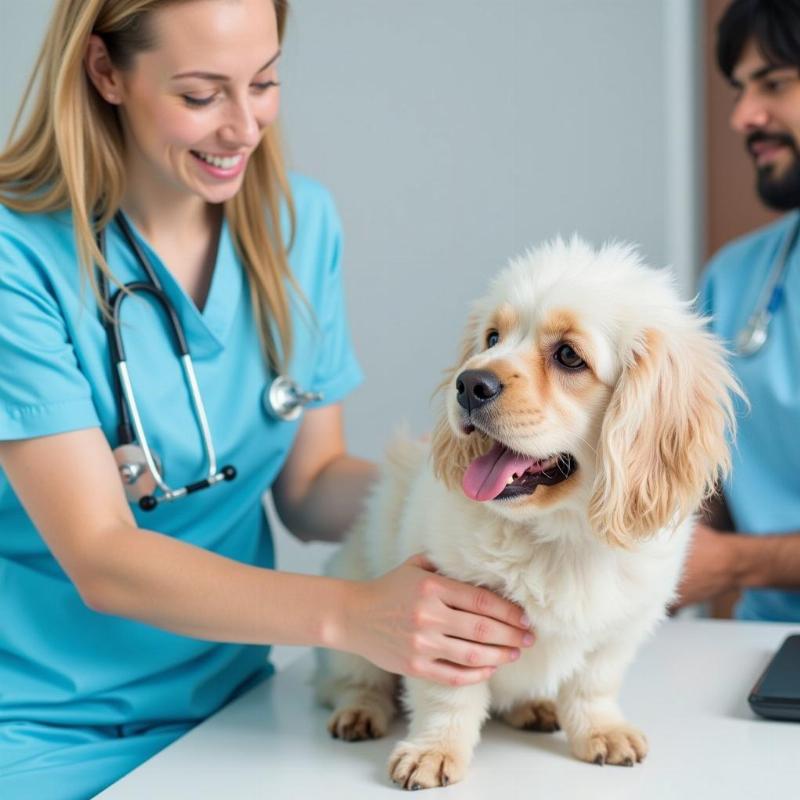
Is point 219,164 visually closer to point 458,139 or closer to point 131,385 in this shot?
point 131,385

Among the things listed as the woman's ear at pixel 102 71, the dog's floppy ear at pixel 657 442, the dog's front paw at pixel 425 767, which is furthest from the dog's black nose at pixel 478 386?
the woman's ear at pixel 102 71

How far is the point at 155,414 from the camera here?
56.1 inches

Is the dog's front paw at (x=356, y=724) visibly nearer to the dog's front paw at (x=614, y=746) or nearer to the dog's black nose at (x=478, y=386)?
the dog's front paw at (x=614, y=746)

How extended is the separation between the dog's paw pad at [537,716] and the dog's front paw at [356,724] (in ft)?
0.53

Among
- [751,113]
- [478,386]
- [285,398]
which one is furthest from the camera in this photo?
[751,113]

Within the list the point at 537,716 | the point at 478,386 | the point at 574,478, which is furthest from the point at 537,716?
the point at 478,386

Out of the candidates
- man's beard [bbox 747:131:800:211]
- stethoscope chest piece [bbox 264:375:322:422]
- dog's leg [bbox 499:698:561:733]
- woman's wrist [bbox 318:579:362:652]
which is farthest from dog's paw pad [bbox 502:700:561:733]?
man's beard [bbox 747:131:800:211]

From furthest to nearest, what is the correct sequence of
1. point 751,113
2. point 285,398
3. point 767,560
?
1. point 751,113
2. point 767,560
3. point 285,398

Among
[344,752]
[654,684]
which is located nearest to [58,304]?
[344,752]

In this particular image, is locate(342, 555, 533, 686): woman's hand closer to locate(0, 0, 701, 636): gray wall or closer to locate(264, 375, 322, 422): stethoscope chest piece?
locate(264, 375, 322, 422): stethoscope chest piece

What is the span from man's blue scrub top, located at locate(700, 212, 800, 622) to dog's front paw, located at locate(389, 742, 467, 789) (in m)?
1.04

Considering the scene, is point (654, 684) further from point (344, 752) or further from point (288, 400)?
point (288, 400)

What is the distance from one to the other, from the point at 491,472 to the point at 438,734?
29 centimetres

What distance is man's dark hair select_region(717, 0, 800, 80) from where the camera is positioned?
6.64 ft
